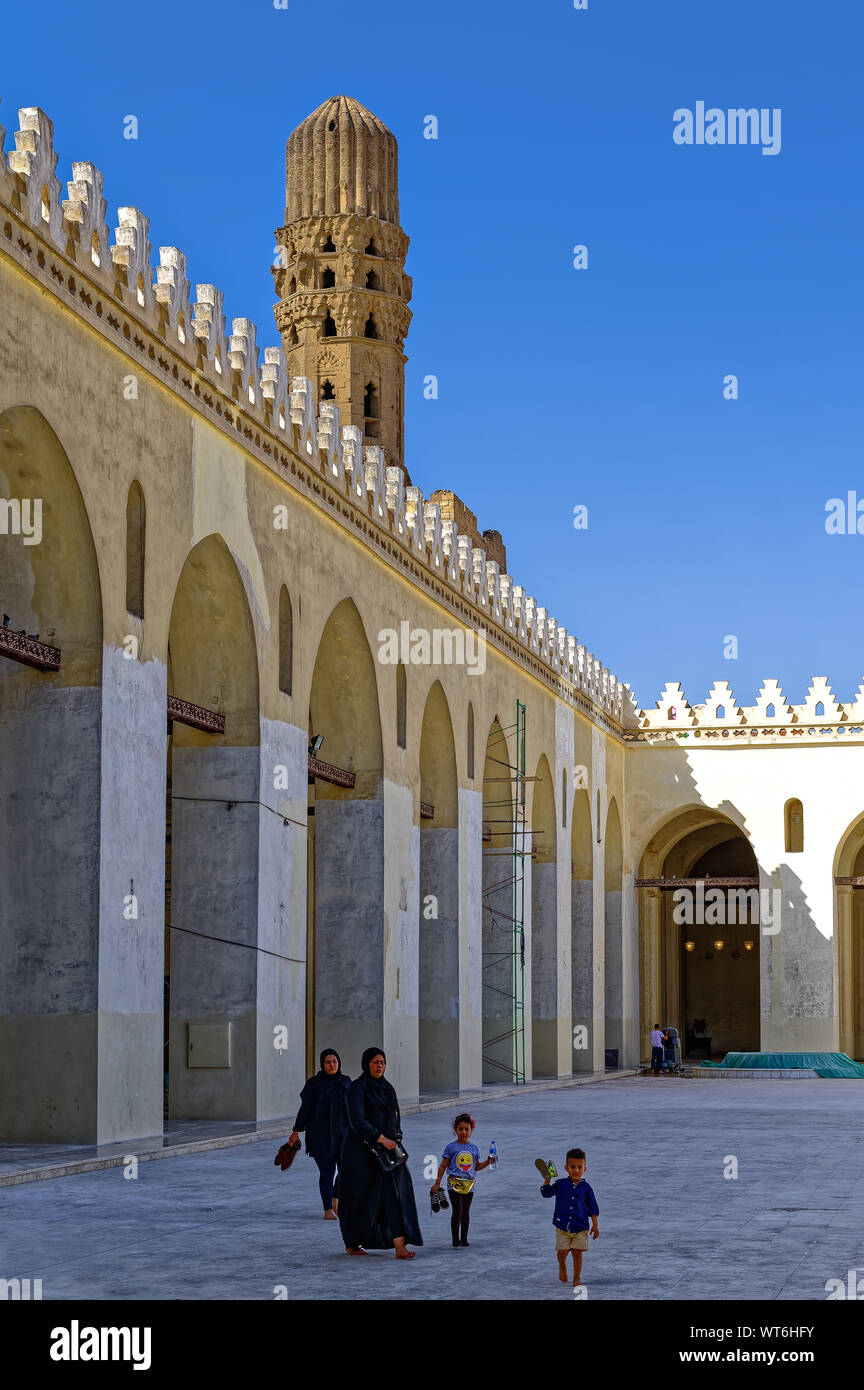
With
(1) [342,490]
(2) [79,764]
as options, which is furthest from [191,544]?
(1) [342,490]

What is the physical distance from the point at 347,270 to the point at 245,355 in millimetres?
24197

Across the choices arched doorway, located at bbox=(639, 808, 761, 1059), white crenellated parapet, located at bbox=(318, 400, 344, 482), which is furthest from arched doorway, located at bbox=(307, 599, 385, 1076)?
arched doorway, located at bbox=(639, 808, 761, 1059)

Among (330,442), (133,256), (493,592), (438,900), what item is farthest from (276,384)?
(493,592)

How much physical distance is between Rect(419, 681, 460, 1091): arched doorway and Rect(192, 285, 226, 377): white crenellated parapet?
793 centimetres

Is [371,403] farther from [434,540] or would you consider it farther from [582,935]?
[434,540]

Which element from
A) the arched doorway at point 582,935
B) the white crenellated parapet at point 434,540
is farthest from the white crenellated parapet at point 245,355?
the arched doorway at point 582,935

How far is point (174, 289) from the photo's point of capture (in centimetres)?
1572

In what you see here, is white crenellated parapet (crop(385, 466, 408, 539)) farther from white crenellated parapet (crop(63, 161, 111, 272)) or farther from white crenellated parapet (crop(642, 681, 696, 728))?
white crenellated parapet (crop(642, 681, 696, 728))

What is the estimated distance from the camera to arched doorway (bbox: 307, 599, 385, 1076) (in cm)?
2070

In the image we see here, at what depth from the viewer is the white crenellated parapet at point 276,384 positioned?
1805 centimetres

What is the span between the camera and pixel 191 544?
15.9m

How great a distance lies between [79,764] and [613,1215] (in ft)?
18.4

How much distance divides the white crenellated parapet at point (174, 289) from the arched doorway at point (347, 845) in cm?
523
